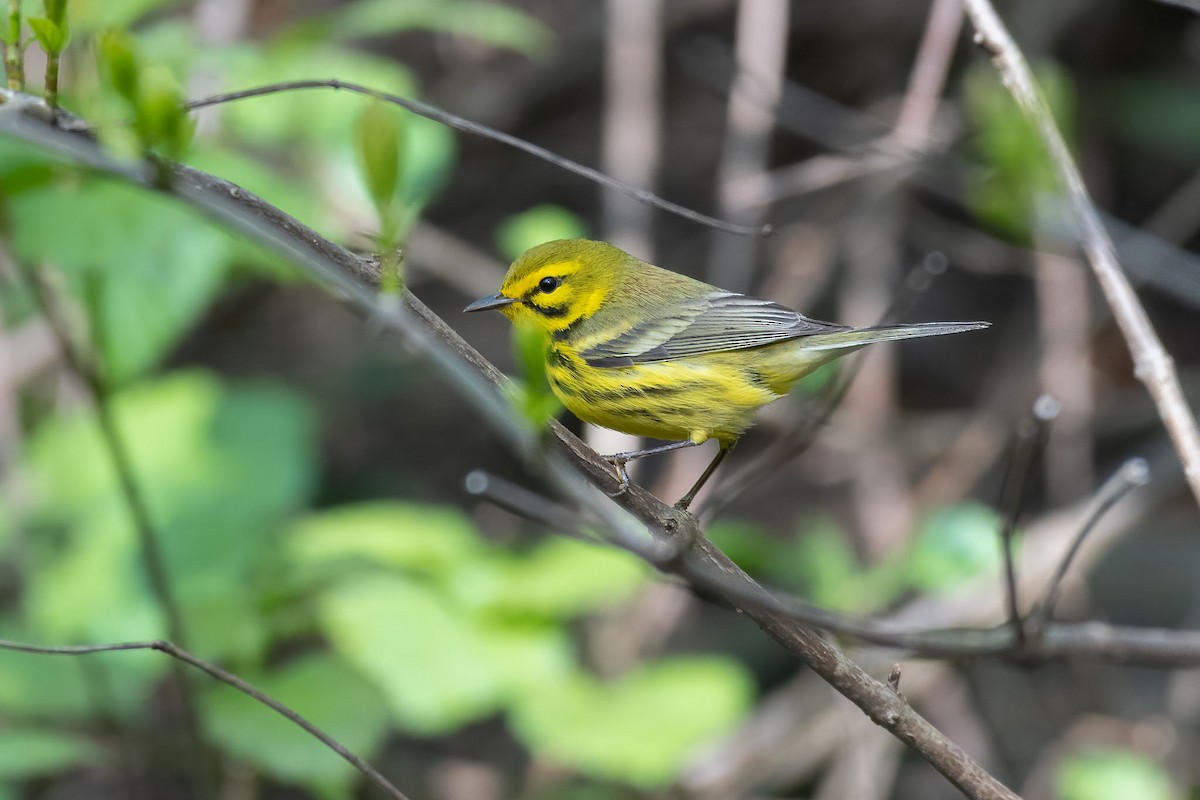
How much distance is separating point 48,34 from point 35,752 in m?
2.24

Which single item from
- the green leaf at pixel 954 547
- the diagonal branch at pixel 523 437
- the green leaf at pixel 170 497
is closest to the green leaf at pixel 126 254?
the green leaf at pixel 170 497

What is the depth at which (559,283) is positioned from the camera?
9.13 ft

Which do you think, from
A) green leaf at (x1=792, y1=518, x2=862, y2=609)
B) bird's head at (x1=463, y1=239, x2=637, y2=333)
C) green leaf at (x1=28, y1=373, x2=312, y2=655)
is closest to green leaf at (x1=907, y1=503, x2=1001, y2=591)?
green leaf at (x1=792, y1=518, x2=862, y2=609)

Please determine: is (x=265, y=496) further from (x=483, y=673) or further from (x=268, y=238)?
(x=268, y=238)

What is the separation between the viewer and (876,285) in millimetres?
5137

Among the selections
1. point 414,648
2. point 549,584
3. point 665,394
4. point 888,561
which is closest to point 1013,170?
point 665,394

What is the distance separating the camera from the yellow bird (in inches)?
100

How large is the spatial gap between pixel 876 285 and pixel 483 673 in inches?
108

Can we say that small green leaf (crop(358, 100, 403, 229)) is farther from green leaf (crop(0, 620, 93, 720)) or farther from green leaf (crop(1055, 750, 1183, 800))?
green leaf (crop(1055, 750, 1183, 800))

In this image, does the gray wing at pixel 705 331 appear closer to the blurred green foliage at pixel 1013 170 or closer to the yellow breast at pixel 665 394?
the yellow breast at pixel 665 394

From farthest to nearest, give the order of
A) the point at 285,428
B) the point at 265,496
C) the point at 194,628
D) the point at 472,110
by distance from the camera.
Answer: the point at 472,110
the point at 285,428
the point at 265,496
the point at 194,628

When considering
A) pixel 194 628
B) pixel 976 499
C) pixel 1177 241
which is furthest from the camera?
pixel 976 499

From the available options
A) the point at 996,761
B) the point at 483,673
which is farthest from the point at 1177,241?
the point at 483,673

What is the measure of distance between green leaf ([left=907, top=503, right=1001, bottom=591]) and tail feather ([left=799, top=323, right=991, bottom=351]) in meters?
0.82
